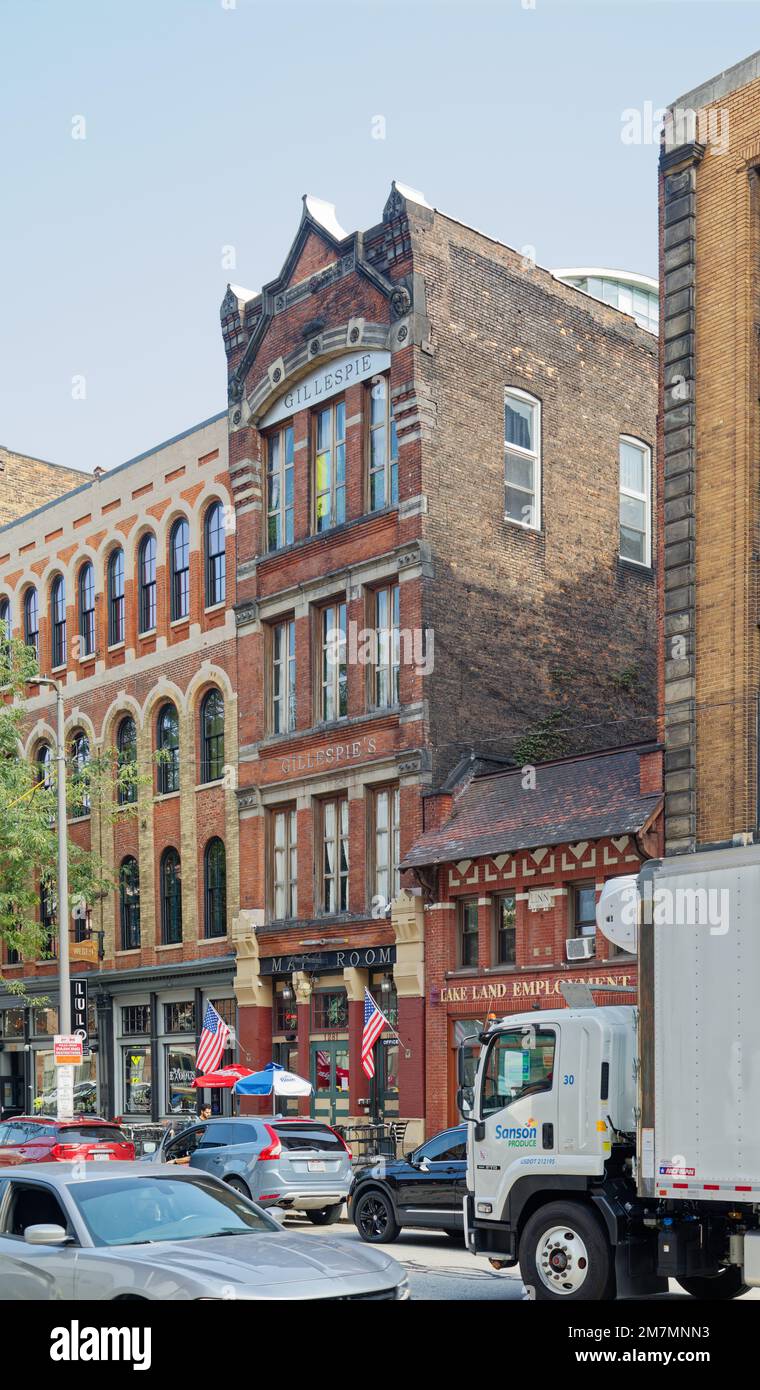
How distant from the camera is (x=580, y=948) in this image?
89.1 ft

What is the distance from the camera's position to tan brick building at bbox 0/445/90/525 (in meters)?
51.6

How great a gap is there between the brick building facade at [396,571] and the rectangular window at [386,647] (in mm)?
76

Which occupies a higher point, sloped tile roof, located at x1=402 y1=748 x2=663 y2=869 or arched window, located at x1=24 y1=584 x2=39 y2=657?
arched window, located at x1=24 y1=584 x2=39 y2=657

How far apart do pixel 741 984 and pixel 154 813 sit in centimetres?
2830

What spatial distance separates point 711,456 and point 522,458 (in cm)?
918

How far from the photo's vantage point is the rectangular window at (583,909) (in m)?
27.5

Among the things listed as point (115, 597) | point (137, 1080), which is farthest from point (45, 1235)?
point (115, 597)

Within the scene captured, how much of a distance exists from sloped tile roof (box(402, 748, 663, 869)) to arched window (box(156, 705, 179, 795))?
10.0m

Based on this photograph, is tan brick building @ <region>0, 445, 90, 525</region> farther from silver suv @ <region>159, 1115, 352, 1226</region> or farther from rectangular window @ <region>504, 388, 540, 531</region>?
silver suv @ <region>159, 1115, 352, 1226</region>

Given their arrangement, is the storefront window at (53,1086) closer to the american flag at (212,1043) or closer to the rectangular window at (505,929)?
the american flag at (212,1043)

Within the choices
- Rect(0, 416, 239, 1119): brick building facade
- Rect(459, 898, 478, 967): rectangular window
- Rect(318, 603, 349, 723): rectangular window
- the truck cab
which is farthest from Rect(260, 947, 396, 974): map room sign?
the truck cab

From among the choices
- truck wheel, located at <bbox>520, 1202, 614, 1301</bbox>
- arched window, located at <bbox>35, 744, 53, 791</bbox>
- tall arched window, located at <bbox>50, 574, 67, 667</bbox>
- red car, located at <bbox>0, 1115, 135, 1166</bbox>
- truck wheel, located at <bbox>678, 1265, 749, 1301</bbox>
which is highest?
tall arched window, located at <bbox>50, 574, 67, 667</bbox>

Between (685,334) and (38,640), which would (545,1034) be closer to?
(685,334)

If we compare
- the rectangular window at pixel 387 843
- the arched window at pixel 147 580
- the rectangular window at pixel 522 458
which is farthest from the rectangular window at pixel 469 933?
the arched window at pixel 147 580
